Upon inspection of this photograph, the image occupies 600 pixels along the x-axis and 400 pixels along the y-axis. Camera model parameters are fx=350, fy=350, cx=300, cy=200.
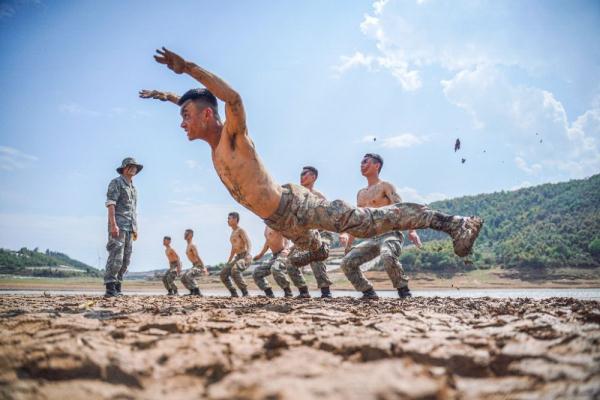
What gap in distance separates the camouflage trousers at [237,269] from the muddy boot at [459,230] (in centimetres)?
585

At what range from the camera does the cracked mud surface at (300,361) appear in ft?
3.99

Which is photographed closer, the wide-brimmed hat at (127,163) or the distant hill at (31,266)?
the wide-brimmed hat at (127,163)

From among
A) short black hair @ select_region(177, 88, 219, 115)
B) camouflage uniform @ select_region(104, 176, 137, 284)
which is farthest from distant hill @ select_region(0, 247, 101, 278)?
short black hair @ select_region(177, 88, 219, 115)

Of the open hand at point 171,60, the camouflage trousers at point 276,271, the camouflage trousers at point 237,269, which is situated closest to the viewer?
the open hand at point 171,60

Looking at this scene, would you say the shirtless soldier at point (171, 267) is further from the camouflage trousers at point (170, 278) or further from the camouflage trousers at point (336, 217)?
the camouflage trousers at point (336, 217)

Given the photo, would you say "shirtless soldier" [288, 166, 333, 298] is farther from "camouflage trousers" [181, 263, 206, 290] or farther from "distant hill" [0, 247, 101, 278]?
"distant hill" [0, 247, 101, 278]

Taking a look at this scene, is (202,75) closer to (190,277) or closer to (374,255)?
(374,255)

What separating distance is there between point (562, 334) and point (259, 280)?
6995 mm

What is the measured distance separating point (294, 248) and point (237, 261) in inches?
102

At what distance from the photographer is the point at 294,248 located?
7047mm

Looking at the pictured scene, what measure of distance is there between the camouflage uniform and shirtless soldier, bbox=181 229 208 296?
112 inches

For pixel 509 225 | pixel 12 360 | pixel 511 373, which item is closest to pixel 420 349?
pixel 511 373

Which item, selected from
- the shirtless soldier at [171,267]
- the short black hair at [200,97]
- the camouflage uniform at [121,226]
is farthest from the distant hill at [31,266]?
the short black hair at [200,97]

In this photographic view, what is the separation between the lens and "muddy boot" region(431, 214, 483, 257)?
417 cm
